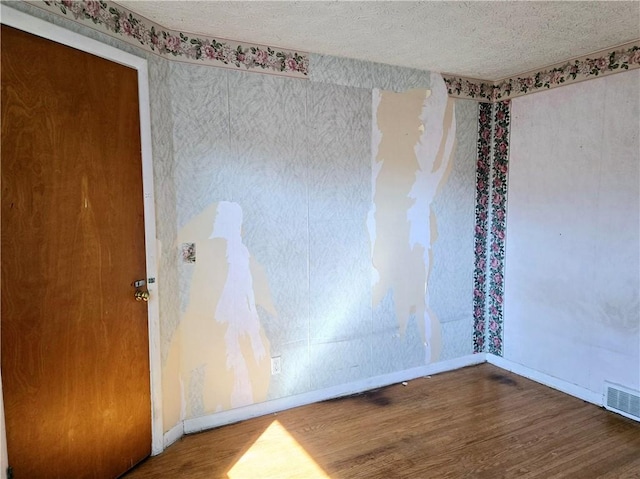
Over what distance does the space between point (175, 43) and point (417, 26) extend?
1.38 m

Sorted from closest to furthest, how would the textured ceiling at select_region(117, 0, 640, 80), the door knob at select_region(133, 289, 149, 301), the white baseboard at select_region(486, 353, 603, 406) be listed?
1. the textured ceiling at select_region(117, 0, 640, 80)
2. the door knob at select_region(133, 289, 149, 301)
3. the white baseboard at select_region(486, 353, 603, 406)

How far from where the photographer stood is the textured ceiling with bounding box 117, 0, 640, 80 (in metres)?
2.08

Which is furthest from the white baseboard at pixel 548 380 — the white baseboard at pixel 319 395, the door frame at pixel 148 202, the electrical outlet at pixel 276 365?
the door frame at pixel 148 202

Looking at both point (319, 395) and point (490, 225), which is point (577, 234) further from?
point (319, 395)

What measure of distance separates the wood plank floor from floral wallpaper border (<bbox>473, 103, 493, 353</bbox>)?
659 millimetres

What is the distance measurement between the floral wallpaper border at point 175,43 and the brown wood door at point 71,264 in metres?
0.17

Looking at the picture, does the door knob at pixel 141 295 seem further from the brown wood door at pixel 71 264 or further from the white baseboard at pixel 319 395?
the white baseboard at pixel 319 395

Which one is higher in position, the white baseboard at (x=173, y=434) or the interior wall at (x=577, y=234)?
the interior wall at (x=577, y=234)

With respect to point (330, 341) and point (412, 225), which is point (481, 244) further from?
Result: point (330, 341)

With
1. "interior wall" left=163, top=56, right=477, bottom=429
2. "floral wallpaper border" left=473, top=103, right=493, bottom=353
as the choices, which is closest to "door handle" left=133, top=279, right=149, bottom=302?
"interior wall" left=163, top=56, right=477, bottom=429

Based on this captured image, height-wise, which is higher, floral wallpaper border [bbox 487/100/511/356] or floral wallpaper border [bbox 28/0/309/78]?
floral wallpaper border [bbox 28/0/309/78]

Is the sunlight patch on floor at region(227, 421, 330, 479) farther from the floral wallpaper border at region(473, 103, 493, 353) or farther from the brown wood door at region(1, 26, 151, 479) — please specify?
the floral wallpaper border at region(473, 103, 493, 353)

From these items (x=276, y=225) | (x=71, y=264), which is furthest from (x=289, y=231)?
(x=71, y=264)

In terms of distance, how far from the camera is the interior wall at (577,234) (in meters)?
2.68
